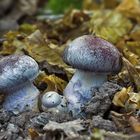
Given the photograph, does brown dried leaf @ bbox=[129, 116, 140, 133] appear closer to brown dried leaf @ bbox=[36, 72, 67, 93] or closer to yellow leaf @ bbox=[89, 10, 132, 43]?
brown dried leaf @ bbox=[36, 72, 67, 93]

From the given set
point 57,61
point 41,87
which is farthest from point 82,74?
point 57,61

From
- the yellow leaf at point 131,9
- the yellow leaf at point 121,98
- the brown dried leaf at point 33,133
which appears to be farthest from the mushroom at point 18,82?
the yellow leaf at point 131,9

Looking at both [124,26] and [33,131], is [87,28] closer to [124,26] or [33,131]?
[124,26]

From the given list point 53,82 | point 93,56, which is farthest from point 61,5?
point 93,56

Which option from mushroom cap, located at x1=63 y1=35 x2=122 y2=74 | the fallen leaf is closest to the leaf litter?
the fallen leaf

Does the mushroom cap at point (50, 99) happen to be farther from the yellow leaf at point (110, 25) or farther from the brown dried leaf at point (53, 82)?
the yellow leaf at point (110, 25)

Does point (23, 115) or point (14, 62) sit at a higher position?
point (14, 62)

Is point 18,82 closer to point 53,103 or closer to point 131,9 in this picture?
point 53,103

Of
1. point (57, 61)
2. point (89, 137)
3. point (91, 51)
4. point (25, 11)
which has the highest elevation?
point (91, 51)
